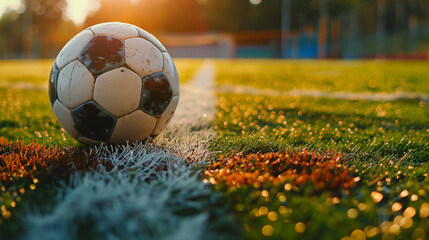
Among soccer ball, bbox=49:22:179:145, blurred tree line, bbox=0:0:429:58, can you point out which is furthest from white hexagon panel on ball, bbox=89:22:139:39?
blurred tree line, bbox=0:0:429:58

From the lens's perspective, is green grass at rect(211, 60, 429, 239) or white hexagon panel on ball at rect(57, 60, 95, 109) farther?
white hexagon panel on ball at rect(57, 60, 95, 109)

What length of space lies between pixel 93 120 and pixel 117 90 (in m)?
0.24

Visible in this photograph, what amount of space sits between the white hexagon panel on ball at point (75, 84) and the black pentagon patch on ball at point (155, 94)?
0.31 meters

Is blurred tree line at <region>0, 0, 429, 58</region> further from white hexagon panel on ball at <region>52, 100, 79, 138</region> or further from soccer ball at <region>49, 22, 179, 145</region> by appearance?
white hexagon panel on ball at <region>52, 100, 79, 138</region>

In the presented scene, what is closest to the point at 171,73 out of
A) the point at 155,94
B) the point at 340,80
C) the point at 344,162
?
the point at 155,94

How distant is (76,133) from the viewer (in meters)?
A: 2.23

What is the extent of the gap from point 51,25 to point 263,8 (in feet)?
104

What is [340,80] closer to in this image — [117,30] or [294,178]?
[117,30]

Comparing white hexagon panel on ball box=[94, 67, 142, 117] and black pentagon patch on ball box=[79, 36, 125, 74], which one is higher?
black pentagon patch on ball box=[79, 36, 125, 74]

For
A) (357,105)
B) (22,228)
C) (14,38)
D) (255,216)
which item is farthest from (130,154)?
(14,38)

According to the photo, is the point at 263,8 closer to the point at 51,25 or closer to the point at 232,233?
the point at 51,25

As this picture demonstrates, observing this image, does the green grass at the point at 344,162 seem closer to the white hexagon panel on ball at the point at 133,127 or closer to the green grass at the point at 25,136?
the white hexagon panel on ball at the point at 133,127

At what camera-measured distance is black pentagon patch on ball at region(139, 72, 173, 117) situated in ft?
7.14

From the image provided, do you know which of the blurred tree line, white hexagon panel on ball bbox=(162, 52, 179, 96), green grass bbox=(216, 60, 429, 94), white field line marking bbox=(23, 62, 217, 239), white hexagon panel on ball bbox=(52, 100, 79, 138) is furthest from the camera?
the blurred tree line
